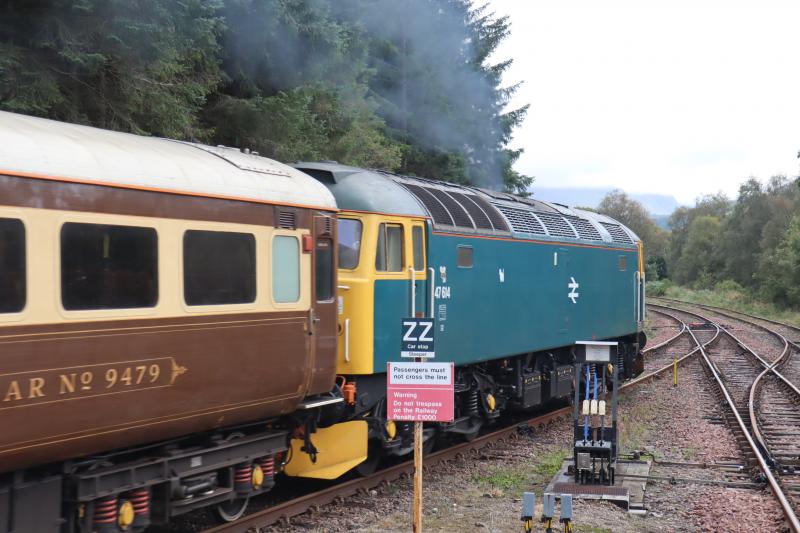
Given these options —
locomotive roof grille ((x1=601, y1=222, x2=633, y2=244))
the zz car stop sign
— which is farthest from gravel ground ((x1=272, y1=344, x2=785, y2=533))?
locomotive roof grille ((x1=601, y1=222, x2=633, y2=244))

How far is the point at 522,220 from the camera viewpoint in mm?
13125

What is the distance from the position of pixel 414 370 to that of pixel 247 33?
7.59 m

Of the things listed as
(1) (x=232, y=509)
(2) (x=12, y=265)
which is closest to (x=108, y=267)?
(2) (x=12, y=265)

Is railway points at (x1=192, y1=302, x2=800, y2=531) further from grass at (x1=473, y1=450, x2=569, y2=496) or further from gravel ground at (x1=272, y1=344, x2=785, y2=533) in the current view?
grass at (x1=473, y1=450, x2=569, y2=496)

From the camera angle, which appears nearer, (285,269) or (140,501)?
(140,501)

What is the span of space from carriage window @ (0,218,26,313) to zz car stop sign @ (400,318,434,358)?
10.0 feet

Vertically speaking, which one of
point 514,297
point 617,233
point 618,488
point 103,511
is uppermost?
point 617,233

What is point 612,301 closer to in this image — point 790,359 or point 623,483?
point 623,483

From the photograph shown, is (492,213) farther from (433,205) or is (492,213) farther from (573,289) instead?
(573,289)

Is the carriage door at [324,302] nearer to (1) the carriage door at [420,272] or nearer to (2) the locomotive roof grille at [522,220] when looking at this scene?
(1) the carriage door at [420,272]

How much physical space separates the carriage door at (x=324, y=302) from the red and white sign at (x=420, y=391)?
1272 millimetres

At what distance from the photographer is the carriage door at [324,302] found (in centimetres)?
819

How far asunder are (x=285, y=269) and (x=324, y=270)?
0.66m

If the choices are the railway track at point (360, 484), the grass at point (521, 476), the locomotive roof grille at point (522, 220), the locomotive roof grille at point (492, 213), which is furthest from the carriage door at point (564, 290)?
the grass at point (521, 476)
